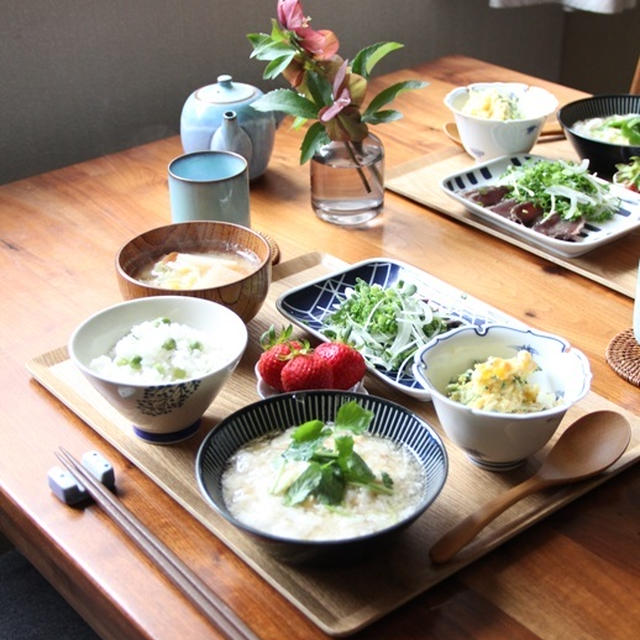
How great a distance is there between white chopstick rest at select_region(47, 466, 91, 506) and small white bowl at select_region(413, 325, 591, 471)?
388 millimetres

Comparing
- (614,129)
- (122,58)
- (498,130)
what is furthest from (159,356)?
(122,58)

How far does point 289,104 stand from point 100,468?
778 mm

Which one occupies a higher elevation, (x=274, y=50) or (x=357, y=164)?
(x=274, y=50)

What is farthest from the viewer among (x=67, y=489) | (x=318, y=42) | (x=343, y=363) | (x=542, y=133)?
(x=542, y=133)

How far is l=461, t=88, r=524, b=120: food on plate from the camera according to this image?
1.82 meters

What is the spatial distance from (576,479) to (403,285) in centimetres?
43

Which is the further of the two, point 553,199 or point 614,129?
point 614,129

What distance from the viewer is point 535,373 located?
1.12m

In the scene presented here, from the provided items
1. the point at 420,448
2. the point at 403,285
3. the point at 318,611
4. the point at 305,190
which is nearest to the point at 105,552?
the point at 318,611

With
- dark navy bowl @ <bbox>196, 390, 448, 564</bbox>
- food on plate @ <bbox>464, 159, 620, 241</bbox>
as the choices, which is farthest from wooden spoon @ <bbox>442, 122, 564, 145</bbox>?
dark navy bowl @ <bbox>196, 390, 448, 564</bbox>

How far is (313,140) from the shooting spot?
161cm

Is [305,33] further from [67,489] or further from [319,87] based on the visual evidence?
[67,489]

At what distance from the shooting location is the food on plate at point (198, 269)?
1.29m

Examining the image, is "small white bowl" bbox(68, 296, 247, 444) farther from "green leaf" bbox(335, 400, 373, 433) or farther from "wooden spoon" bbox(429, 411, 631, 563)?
"wooden spoon" bbox(429, 411, 631, 563)
